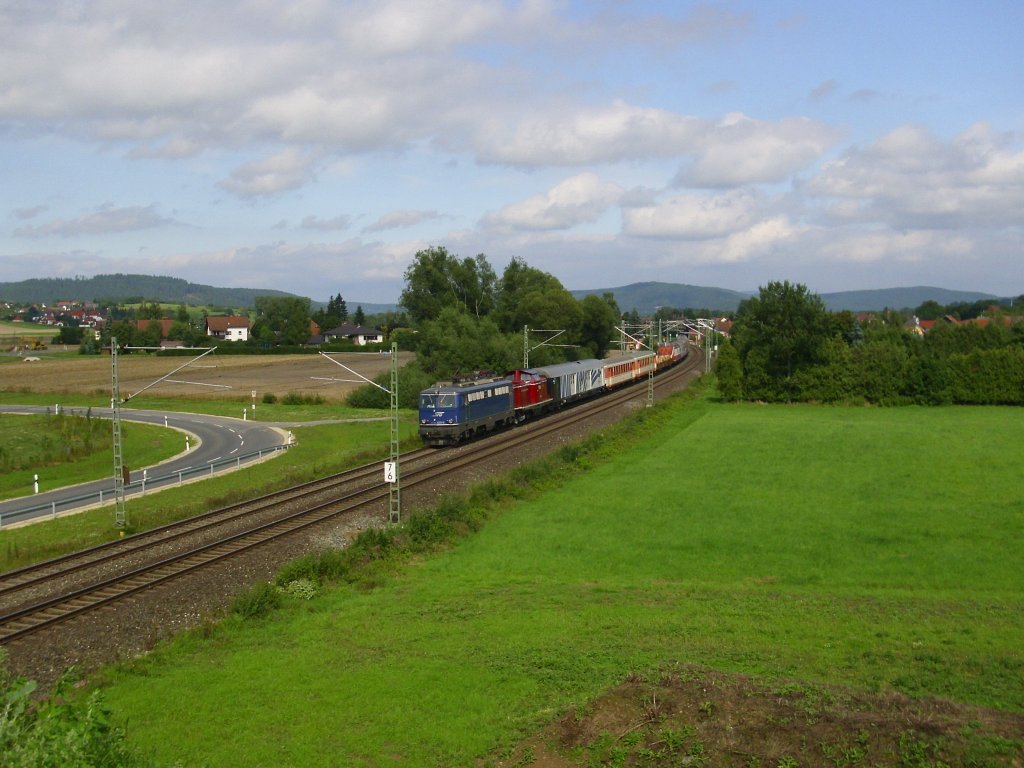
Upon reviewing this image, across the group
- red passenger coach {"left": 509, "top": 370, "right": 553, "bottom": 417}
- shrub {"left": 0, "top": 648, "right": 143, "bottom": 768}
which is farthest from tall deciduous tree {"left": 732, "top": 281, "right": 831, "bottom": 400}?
shrub {"left": 0, "top": 648, "right": 143, "bottom": 768}

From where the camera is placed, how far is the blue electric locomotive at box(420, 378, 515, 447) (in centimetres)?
4428

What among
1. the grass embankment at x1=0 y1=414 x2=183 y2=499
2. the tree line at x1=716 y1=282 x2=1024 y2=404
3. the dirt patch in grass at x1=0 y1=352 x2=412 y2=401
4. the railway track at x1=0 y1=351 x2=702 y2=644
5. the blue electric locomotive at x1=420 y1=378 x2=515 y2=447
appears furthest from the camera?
the dirt patch in grass at x1=0 y1=352 x2=412 y2=401

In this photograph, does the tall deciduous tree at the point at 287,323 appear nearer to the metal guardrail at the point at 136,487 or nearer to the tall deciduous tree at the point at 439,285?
the tall deciduous tree at the point at 439,285

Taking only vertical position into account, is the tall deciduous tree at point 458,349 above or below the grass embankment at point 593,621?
above

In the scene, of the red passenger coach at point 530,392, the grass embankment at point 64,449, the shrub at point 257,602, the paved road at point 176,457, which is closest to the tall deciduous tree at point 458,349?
the red passenger coach at point 530,392

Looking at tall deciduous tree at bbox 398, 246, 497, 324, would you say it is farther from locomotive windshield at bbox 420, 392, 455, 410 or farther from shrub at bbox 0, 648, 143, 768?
shrub at bbox 0, 648, 143, 768

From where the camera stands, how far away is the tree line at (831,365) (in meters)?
71.3

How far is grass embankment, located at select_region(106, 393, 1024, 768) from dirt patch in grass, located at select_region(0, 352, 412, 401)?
52844mm

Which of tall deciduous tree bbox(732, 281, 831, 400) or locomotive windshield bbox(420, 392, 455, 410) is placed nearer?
locomotive windshield bbox(420, 392, 455, 410)

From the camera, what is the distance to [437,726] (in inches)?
546

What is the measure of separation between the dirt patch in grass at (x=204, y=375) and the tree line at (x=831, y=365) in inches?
1396

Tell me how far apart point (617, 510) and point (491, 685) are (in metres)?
16.5

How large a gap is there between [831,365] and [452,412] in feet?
142

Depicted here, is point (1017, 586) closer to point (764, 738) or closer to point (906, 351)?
point (764, 738)
